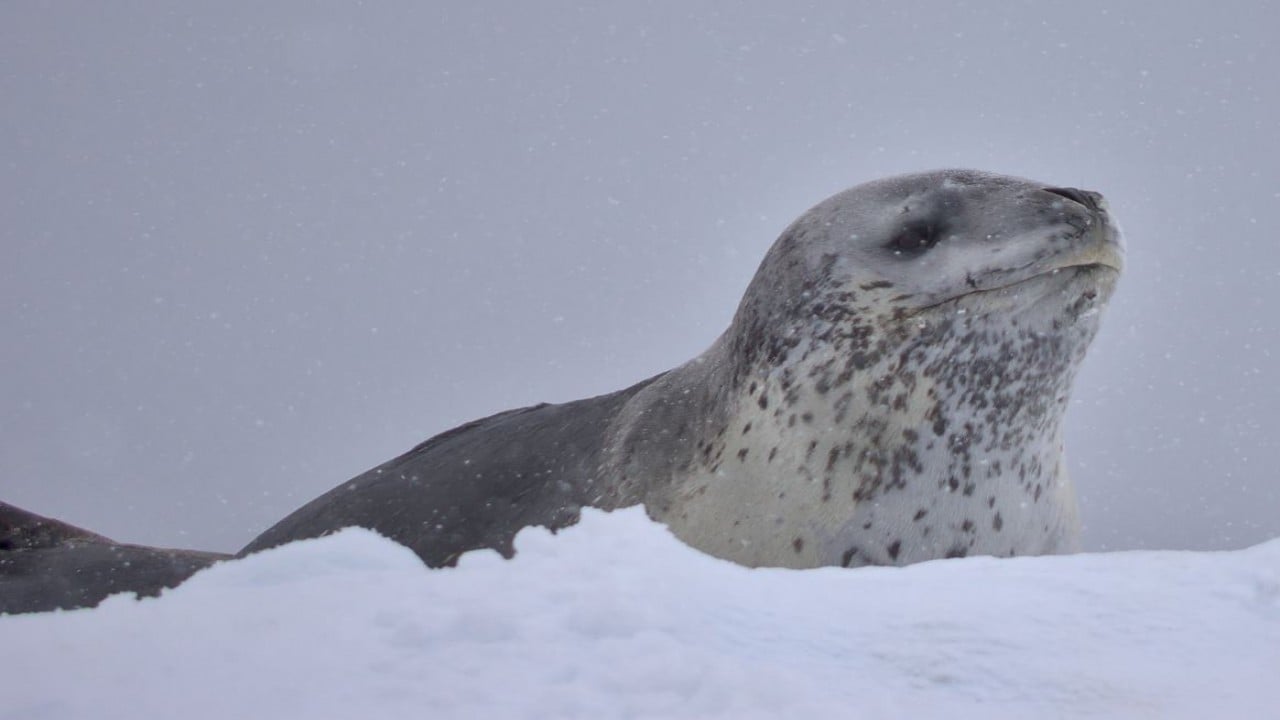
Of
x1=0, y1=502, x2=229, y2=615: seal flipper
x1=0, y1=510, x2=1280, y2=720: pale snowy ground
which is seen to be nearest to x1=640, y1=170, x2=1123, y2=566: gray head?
x1=0, y1=510, x2=1280, y2=720: pale snowy ground

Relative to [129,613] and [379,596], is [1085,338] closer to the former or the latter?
[379,596]

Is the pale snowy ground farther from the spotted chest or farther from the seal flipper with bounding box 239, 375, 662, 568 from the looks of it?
the seal flipper with bounding box 239, 375, 662, 568

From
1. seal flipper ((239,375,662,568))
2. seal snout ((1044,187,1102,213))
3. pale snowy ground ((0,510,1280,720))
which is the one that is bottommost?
pale snowy ground ((0,510,1280,720))

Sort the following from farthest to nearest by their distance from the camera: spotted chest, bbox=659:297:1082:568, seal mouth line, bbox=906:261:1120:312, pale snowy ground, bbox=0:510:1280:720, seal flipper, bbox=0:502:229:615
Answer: seal flipper, bbox=0:502:229:615 → spotted chest, bbox=659:297:1082:568 → seal mouth line, bbox=906:261:1120:312 → pale snowy ground, bbox=0:510:1280:720

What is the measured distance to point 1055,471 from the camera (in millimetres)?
4199

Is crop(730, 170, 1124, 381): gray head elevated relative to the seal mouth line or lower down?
elevated

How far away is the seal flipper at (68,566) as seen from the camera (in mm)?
4785

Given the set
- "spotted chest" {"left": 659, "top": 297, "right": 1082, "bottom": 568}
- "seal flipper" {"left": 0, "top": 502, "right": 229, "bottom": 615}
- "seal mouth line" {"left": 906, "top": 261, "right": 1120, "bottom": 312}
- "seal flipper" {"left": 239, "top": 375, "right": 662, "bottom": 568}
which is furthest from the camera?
"seal flipper" {"left": 0, "top": 502, "right": 229, "bottom": 615}

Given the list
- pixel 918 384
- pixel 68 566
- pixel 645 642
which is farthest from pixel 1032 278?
pixel 68 566

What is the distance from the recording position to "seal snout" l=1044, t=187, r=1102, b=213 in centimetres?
380

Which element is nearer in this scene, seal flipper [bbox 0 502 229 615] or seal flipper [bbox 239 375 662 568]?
seal flipper [bbox 239 375 662 568]

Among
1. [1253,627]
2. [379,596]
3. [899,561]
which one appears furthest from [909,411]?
[379,596]

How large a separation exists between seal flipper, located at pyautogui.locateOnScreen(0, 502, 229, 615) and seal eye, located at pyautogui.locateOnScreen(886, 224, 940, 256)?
9.73ft

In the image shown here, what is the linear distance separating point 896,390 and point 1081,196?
2.68 ft
